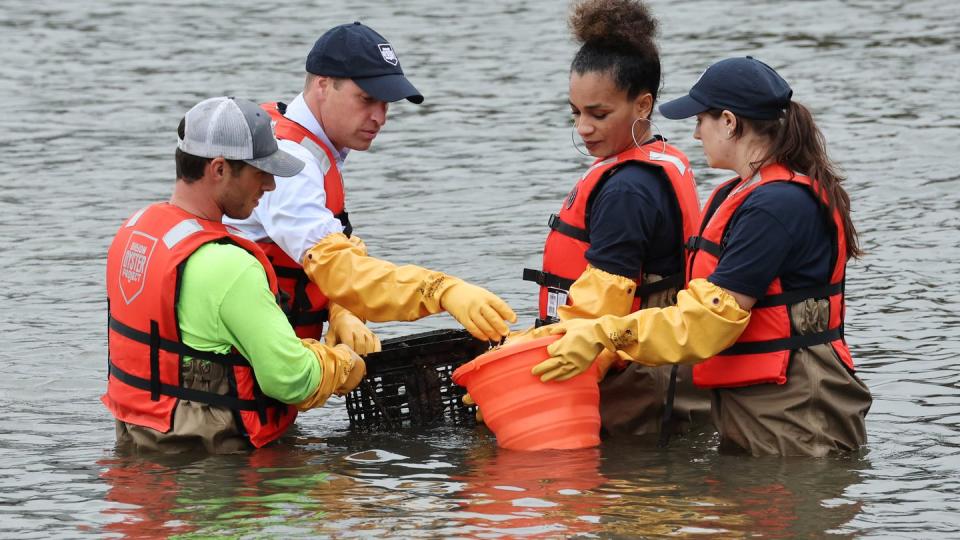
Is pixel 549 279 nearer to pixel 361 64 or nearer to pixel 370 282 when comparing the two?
pixel 370 282

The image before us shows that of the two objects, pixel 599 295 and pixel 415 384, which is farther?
pixel 415 384

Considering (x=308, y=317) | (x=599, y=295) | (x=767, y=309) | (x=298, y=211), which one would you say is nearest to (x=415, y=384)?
(x=308, y=317)

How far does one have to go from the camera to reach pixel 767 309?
6680 mm

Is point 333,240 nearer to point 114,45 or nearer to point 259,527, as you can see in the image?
point 259,527

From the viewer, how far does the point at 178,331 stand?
22.2 feet

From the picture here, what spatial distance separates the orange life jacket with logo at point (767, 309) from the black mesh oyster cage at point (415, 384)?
4.68 feet

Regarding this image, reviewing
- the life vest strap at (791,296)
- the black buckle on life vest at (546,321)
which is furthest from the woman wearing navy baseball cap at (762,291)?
the black buckle on life vest at (546,321)

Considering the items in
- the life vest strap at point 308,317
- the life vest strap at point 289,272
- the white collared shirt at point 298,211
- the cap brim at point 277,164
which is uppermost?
the cap brim at point 277,164

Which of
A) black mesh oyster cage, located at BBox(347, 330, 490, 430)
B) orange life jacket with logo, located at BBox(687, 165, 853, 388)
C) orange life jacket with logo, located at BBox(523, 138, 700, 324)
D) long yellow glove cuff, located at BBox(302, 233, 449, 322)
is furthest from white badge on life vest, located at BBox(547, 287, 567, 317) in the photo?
orange life jacket with logo, located at BBox(687, 165, 853, 388)

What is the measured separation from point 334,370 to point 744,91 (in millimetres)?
2148

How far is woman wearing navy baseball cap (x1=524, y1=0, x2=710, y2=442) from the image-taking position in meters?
6.97

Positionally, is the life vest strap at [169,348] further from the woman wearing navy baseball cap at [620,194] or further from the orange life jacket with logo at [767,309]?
the orange life jacket with logo at [767,309]

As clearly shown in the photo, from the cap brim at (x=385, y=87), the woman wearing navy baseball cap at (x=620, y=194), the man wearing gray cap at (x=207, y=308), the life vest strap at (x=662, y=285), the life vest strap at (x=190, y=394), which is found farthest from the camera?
the cap brim at (x=385, y=87)

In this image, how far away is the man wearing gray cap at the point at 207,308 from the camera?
259 inches
